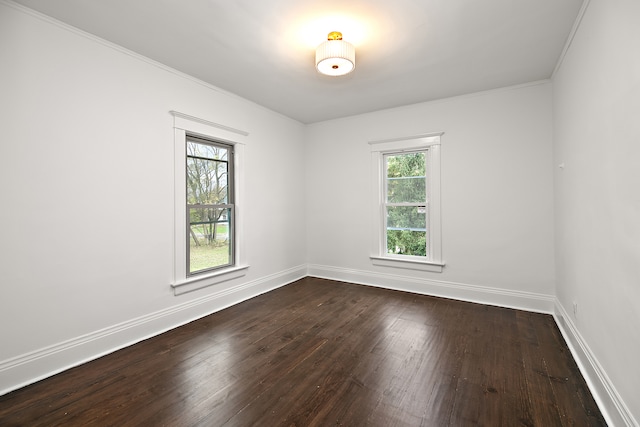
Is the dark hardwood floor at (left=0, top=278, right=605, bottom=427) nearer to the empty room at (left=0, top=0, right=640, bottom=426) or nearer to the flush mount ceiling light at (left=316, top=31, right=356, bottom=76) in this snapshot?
the empty room at (left=0, top=0, right=640, bottom=426)

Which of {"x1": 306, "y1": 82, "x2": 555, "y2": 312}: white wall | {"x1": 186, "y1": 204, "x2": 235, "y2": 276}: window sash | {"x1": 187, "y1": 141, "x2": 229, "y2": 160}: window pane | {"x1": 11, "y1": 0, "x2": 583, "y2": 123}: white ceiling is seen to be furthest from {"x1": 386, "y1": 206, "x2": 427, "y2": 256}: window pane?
{"x1": 187, "y1": 141, "x2": 229, "y2": 160}: window pane

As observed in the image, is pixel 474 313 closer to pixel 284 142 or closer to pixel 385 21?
pixel 385 21

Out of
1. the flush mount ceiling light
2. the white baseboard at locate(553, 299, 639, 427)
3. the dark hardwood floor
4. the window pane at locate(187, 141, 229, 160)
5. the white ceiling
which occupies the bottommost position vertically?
the dark hardwood floor

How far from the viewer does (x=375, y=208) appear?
4.56 metres

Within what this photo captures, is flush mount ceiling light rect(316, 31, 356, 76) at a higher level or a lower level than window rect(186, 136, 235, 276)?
higher

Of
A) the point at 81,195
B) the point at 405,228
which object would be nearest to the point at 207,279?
the point at 81,195

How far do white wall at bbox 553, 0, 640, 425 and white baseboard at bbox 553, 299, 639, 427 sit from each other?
2 cm

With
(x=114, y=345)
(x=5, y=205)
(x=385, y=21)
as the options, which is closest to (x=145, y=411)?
(x=114, y=345)

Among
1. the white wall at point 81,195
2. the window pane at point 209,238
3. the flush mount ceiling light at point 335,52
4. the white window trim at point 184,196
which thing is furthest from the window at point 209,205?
the flush mount ceiling light at point 335,52

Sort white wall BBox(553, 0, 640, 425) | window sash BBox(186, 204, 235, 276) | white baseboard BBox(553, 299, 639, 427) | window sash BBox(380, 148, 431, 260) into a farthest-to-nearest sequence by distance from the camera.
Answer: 1. window sash BBox(380, 148, 431, 260)
2. window sash BBox(186, 204, 235, 276)
3. white baseboard BBox(553, 299, 639, 427)
4. white wall BBox(553, 0, 640, 425)

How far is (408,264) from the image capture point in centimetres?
426

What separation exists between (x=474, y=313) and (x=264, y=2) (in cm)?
376

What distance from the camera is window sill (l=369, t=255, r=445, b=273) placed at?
405 cm

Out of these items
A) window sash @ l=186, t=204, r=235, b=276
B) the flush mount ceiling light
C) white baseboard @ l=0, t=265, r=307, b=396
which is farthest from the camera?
window sash @ l=186, t=204, r=235, b=276
